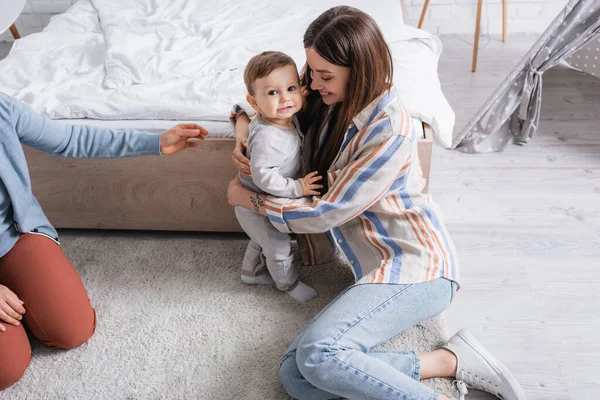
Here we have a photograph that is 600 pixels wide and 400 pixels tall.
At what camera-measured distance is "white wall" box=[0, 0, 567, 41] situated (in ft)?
9.57

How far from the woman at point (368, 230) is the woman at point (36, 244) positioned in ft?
1.17

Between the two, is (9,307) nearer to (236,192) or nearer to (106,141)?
(106,141)

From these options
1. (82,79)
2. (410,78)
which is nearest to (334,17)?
(410,78)

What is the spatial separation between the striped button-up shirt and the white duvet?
33cm

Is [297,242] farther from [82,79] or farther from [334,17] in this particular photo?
[82,79]

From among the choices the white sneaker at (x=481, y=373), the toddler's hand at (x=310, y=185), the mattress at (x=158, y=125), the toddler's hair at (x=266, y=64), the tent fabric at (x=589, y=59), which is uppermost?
the toddler's hair at (x=266, y=64)

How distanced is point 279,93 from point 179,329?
2.34 feet

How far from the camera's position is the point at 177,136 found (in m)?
1.48

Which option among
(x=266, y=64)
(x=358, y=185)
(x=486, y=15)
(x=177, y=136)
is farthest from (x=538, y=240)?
(x=486, y=15)

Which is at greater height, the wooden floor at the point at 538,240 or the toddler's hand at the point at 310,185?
the toddler's hand at the point at 310,185

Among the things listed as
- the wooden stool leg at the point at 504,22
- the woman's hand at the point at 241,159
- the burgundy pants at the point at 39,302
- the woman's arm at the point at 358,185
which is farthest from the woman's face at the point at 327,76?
the wooden stool leg at the point at 504,22

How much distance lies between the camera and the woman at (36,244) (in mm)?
1344

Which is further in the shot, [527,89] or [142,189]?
[527,89]

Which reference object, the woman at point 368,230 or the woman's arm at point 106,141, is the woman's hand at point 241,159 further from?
the woman's arm at point 106,141
